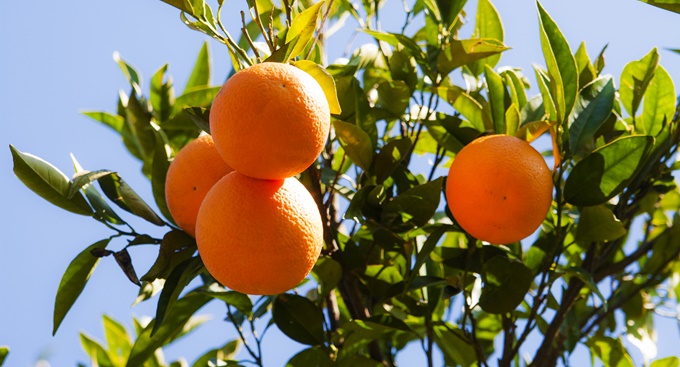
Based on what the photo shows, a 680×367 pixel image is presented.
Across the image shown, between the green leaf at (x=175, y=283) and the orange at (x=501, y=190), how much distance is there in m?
0.43

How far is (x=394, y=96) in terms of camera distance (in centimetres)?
158

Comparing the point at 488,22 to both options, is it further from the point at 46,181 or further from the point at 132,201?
the point at 46,181

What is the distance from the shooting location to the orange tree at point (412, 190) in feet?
4.37

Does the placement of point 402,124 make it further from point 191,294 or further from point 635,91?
point 191,294

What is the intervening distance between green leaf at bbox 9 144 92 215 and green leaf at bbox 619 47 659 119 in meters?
1.05

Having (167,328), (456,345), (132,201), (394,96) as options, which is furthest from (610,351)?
(132,201)

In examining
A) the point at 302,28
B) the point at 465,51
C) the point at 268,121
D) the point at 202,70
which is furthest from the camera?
the point at 202,70

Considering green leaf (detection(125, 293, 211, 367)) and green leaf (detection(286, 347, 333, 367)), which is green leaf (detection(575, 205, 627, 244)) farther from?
green leaf (detection(125, 293, 211, 367))

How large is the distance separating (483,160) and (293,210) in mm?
336

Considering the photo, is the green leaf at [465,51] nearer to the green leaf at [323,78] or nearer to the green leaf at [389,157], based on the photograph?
the green leaf at [389,157]

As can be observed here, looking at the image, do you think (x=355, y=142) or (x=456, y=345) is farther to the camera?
(x=456, y=345)

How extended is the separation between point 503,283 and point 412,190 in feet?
0.76

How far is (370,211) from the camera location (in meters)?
1.41

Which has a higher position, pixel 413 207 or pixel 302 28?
pixel 302 28
